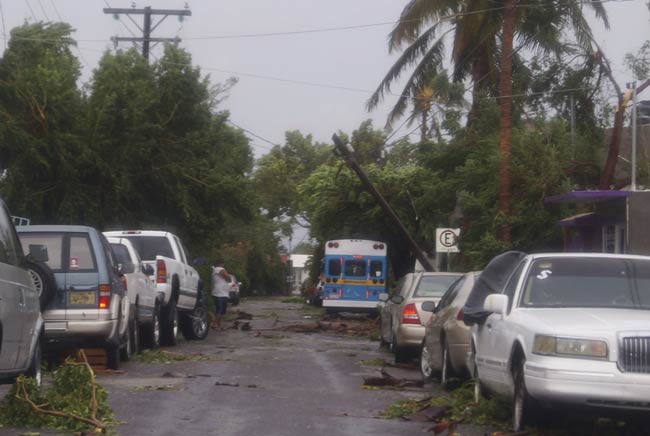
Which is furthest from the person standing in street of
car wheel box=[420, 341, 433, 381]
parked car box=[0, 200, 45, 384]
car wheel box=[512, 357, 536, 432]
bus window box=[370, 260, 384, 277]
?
car wheel box=[512, 357, 536, 432]

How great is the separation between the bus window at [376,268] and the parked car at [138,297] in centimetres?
2167

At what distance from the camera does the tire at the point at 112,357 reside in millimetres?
15539

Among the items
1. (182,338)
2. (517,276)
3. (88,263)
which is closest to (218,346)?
(182,338)

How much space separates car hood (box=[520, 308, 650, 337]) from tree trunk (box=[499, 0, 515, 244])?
1530cm

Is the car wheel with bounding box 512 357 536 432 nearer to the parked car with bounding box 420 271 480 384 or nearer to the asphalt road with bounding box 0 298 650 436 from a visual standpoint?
the asphalt road with bounding box 0 298 650 436

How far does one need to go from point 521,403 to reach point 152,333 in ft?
36.3

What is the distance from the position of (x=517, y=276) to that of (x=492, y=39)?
831 inches

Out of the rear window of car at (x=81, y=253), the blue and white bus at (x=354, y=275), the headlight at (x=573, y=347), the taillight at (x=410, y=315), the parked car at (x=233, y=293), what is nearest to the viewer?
the headlight at (x=573, y=347)

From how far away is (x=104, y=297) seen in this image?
49.8ft

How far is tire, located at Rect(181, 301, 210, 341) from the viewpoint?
2386cm

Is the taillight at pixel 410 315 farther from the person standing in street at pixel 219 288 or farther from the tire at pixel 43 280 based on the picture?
the person standing in street at pixel 219 288

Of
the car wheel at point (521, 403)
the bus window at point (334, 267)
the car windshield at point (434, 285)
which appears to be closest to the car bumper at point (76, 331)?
the car windshield at point (434, 285)

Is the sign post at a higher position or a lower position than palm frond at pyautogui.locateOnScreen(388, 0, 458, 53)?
lower

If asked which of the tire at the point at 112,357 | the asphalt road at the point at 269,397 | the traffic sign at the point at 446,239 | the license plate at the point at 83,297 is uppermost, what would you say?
the traffic sign at the point at 446,239
